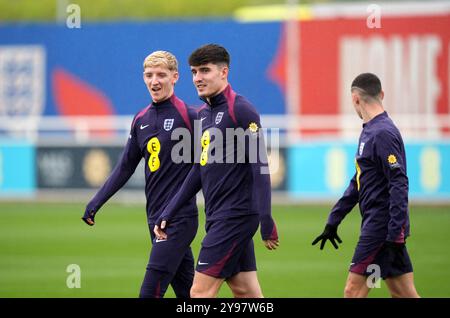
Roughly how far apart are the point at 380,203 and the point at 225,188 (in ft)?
4.22

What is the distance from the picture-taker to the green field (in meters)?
12.5

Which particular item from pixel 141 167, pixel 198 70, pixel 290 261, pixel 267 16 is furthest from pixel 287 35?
pixel 198 70

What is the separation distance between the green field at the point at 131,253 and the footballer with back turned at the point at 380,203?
363 centimetres

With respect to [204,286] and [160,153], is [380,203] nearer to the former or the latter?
[204,286]

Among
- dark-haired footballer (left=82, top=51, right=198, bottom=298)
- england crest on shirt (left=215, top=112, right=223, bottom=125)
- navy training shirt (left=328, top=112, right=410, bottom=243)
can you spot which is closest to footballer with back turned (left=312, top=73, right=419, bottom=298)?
navy training shirt (left=328, top=112, right=410, bottom=243)

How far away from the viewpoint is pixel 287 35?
88.6ft

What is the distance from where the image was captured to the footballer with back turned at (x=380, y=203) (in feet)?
25.8

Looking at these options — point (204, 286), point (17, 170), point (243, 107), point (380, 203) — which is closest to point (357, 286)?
point (380, 203)

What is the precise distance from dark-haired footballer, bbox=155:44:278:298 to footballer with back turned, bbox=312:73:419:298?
768 mm

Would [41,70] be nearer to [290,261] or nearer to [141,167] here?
[141,167]

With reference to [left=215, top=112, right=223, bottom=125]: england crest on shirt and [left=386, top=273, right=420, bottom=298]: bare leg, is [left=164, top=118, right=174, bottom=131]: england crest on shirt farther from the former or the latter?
[left=386, top=273, right=420, bottom=298]: bare leg

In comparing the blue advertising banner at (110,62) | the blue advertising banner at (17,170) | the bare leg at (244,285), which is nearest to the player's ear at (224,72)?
the bare leg at (244,285)

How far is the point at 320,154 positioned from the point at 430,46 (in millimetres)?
4930

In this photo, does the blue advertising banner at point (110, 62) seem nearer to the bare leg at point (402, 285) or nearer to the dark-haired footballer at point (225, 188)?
the dark-haired footballer at point (225, 188)
